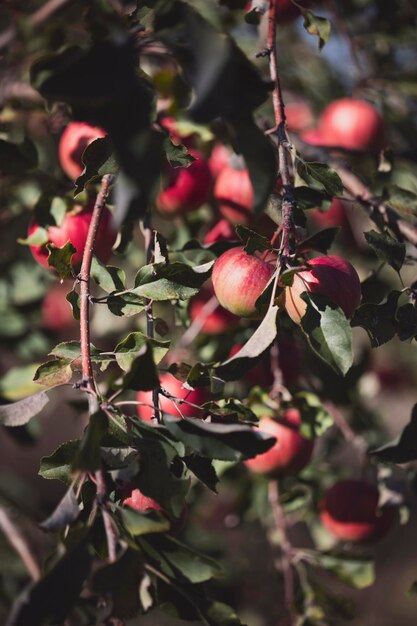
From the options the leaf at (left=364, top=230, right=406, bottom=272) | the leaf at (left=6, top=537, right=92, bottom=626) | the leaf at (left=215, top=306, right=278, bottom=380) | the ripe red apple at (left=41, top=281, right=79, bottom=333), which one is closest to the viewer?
the leaf at (left=6, top=537, right=92, bottom=626)

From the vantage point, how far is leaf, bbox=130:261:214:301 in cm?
73

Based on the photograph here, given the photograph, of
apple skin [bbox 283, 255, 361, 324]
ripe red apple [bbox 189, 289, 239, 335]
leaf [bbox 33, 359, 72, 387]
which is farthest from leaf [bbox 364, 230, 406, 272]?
ripe red apple [bbox 189, 289, 239, 335]

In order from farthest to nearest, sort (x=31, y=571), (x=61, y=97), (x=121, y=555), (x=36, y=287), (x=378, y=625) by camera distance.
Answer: (x=378, y=625)
(x=36, y=287)
(x=31, y=571)
(x=121, y=555)
(x=61, y=97)

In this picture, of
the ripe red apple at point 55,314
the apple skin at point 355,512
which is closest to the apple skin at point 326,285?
the apple skin at point 355,512

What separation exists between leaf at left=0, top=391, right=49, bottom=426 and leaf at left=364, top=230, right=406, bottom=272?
389 millimetres

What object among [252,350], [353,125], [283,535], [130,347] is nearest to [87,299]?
[130,347]

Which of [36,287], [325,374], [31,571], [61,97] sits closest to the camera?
[61,97]

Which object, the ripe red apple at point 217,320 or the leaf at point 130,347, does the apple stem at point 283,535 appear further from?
the leaf at point 130,347

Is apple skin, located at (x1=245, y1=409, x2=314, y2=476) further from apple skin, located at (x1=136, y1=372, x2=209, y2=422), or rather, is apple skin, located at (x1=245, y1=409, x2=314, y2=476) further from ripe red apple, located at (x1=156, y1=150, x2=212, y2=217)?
ripe red apple, located at (x1=156, y1=150, x2=212, y2=217)

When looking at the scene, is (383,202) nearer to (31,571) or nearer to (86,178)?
(86,178)

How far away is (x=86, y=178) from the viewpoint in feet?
2.43

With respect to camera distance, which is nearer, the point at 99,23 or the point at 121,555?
the point at 121,555

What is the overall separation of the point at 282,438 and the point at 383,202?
1.35 feet

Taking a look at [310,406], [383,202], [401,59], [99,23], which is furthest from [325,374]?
[401,59]
